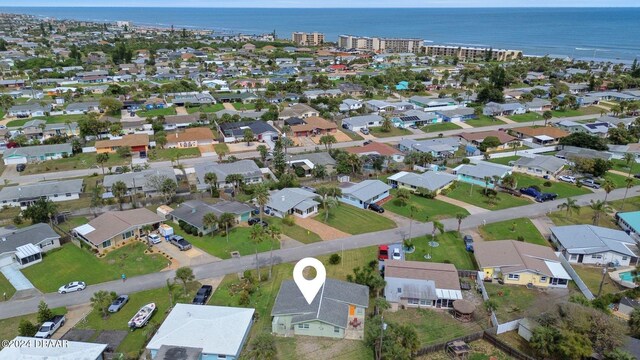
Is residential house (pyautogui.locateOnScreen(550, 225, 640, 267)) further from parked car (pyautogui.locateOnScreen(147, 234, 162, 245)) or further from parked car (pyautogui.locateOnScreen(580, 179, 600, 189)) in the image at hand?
parked car (pyautogui.locateOnScreen(147, 234, 162, 245))

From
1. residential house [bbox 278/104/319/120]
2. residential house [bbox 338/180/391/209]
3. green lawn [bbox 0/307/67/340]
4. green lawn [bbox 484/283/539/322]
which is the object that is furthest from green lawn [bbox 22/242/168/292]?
residential house [bbox 278/104/319/120]

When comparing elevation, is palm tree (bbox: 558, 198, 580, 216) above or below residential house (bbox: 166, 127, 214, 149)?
below

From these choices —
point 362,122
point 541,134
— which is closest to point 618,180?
point 541,134

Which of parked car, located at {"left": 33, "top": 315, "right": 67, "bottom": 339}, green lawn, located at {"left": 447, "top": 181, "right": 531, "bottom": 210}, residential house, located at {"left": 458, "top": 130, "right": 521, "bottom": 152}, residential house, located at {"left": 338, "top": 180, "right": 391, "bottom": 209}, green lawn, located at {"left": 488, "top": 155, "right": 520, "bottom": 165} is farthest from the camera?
residential house, located at {"left": 458, "top": 130, "right": 521, "bottom": 152}

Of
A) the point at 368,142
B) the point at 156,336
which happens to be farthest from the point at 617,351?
the point at 368,142

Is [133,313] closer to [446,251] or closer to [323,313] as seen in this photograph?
[323,313]
